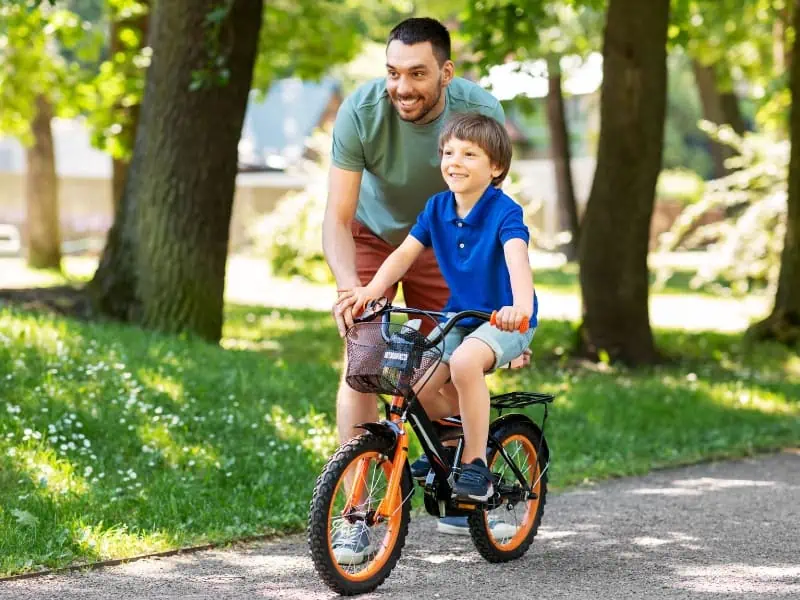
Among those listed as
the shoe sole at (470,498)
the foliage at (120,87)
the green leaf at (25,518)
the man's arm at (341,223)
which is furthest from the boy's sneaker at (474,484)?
→ the foliage at (120,87)

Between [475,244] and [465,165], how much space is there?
0.29 m

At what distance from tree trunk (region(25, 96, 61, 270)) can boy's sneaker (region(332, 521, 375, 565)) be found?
20148mm

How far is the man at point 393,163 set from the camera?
16.6 ft

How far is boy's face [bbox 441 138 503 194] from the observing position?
15.9ft

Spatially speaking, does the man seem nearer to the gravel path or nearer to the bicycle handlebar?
the bicycle handlebar

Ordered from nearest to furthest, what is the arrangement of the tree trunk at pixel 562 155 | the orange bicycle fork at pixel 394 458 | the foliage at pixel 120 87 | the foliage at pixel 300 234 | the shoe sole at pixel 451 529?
the orange bicycle fork at pixel 394 458 → the shoe sole at pixel 451 529 → the foliage at pixel 120 87 → the foliage at pixel 300 234 → the tree trunk at pixel 562 155

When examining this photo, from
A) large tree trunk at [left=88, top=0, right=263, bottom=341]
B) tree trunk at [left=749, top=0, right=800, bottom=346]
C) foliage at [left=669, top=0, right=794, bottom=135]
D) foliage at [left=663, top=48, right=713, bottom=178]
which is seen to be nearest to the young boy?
large tree trunk at [left=88, top=0, right=263, bottom=341]

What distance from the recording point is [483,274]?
4902mm

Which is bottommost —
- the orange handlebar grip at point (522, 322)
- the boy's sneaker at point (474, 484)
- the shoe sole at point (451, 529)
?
the shoe sole at point (451, 529)

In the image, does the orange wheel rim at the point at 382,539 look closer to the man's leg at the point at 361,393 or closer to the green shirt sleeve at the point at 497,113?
the man's leg at the point at 361,393

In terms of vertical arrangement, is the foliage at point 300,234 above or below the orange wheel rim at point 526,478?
above

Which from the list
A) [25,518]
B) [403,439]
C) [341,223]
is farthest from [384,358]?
[25,518]

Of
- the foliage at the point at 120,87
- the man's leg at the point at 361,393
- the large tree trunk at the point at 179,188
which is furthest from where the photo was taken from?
the foliage at the point at 120,87

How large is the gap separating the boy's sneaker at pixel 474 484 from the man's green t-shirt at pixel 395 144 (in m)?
1.11
